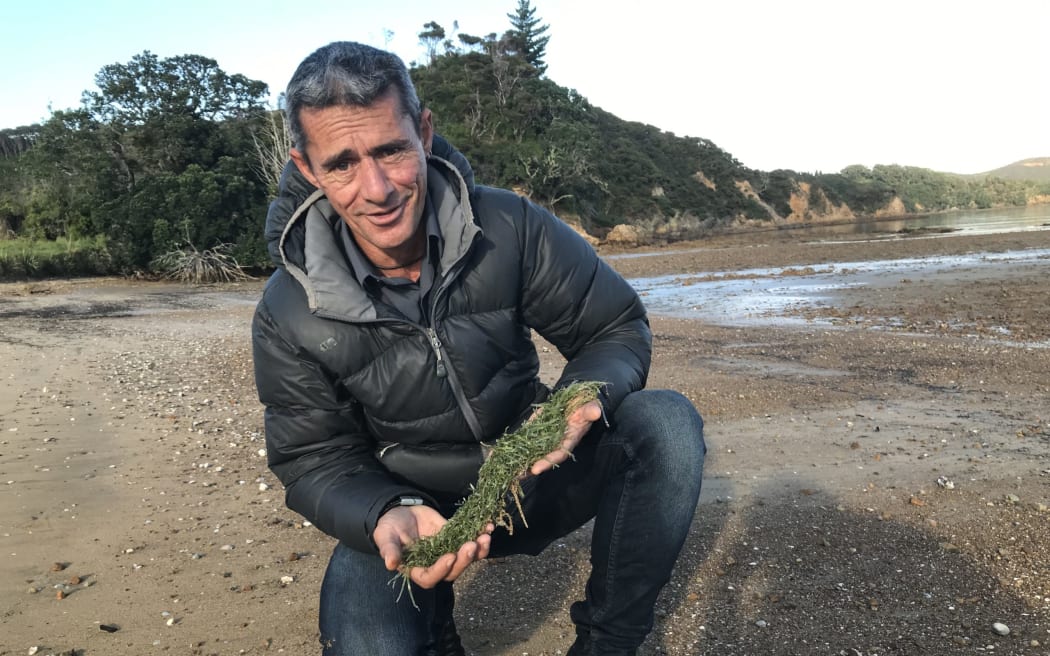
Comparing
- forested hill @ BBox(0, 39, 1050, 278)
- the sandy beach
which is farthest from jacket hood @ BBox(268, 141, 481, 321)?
forested hill @ BBox(0, 39, 1050, 278)

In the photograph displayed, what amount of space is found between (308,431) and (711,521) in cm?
272

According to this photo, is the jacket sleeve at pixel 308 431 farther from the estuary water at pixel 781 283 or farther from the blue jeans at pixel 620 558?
the estuary water at pixel 781 283

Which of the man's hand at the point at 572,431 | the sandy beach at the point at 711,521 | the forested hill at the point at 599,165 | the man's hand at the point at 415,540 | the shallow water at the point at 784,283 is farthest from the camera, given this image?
the forested hill at the point at 599,165

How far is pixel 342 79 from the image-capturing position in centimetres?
228

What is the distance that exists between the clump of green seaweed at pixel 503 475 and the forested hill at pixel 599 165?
45.3 m

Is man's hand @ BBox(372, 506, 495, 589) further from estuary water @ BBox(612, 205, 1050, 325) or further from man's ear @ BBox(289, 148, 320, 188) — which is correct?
estuary water @ BBox(612, 205, 1050, 325)

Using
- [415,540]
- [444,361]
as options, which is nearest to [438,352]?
[444,361]

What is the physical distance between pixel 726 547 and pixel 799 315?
1094 cm

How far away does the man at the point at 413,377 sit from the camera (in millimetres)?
2289

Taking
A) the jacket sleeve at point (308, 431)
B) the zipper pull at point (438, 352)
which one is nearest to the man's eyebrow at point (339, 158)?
the jacket sleeve at point (308, 431)

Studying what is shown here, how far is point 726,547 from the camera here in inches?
154

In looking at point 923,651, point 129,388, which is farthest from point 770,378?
point 129,388

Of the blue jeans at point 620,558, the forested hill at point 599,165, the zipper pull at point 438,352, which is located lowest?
the blue jeans at point 620,558

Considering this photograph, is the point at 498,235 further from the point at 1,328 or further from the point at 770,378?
the point at 1,328
